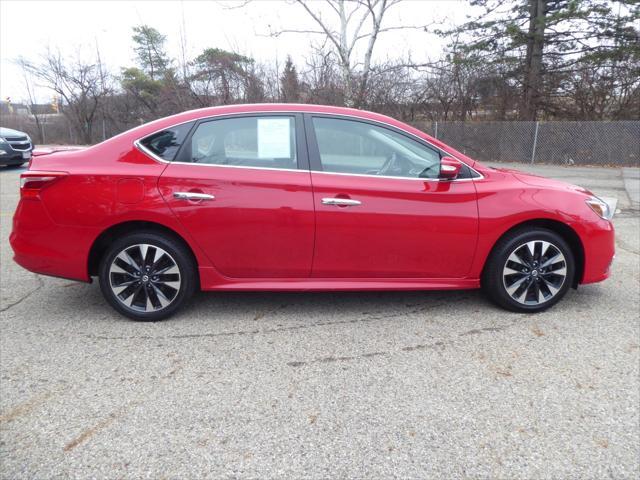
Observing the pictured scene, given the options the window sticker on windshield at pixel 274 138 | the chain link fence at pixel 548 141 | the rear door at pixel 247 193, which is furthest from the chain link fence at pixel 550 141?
the rear door at pixel 247 193

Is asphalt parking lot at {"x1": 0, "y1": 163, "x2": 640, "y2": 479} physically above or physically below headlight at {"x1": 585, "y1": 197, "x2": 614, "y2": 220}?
below

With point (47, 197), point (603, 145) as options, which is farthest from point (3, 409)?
point (603, 145)

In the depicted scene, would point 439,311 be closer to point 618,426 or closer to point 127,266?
point 618,426

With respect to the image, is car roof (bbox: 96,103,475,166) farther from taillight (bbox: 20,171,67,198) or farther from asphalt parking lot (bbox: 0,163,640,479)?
asphalt parking lot (bbox: 0,163,640,479)

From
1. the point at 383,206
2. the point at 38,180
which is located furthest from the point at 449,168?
the point at 38,180

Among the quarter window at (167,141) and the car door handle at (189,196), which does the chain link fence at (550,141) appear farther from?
the car door handle at (189,196)

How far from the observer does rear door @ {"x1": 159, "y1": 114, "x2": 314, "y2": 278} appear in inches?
130

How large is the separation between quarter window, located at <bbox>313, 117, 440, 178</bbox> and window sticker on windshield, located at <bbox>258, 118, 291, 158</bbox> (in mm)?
237

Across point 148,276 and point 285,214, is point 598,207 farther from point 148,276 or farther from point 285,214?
point 148,276

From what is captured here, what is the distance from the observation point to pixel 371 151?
3541 millimetres

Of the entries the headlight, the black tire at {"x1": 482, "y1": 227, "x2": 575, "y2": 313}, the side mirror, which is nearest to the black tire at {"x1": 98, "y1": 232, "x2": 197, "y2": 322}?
the side mirror

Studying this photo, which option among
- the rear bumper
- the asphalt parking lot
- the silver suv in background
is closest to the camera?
the asphalt parking lot

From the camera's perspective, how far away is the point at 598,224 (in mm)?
3635

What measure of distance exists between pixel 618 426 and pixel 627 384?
1.57ft
